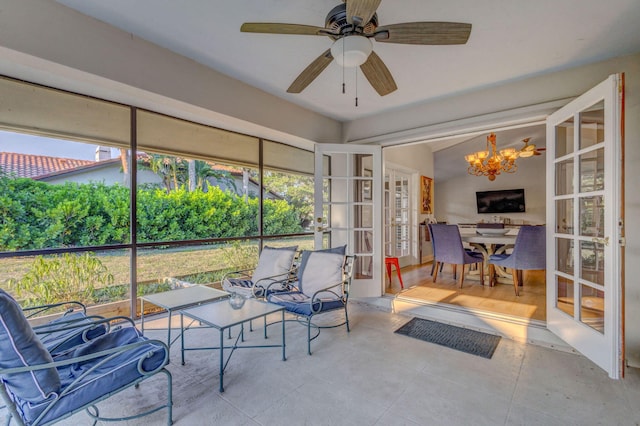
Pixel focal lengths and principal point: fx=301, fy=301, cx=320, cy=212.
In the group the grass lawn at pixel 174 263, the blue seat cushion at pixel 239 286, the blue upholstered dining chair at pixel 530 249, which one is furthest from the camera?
the blue upholstered dining chair at pixel 530 249

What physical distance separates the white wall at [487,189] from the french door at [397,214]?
193cm

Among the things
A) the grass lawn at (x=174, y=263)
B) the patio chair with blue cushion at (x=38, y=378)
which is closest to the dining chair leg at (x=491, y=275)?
the grass lawn at (x=174, y=263)

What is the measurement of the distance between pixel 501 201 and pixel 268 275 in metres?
7.34

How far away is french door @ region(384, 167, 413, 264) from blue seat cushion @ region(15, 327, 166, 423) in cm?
470

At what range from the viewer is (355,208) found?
4273 mm

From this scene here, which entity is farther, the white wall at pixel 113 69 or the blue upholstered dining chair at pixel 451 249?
the blue upholstered dining chair at pixel 451 249

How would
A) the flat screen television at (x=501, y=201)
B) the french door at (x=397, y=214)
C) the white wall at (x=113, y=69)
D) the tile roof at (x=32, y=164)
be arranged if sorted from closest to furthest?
1. the white wall at (x=113, y=69)
2. the tile roof at (x=32, y=164)
3. the french door at (x=397, y=214)
4. the flat screen television at (x=501, y=201)

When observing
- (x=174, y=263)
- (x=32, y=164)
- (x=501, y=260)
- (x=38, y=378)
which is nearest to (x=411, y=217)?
(x=501, y=260)

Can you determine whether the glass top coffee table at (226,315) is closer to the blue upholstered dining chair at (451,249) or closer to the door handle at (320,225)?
the door handle at (320,225)

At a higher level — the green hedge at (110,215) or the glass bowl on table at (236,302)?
the green hedge at (110,215)

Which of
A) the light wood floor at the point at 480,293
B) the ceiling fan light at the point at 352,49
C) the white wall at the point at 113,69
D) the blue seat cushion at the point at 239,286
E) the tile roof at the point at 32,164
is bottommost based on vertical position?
the light wood floor at the point at 480,293

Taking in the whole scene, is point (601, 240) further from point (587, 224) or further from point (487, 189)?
point (487, 189)

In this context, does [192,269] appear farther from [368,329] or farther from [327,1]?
[327,1]

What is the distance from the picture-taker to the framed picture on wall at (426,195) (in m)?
6.87
